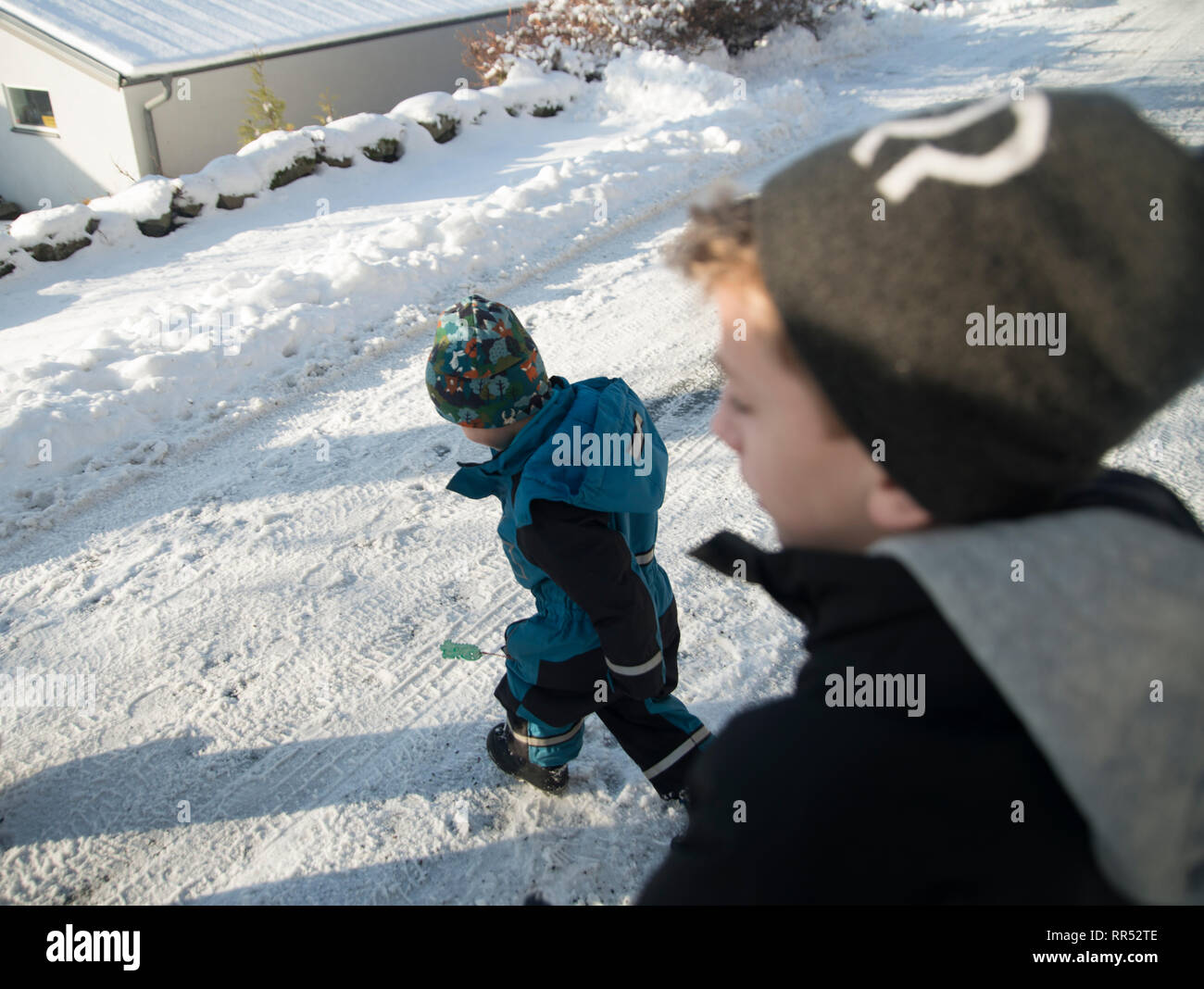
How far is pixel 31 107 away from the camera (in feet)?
48.8

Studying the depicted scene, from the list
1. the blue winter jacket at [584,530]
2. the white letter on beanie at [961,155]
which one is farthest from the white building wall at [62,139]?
the white letter on beanie at [961,155]

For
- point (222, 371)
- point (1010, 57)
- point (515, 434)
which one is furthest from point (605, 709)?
point (1010, 57)

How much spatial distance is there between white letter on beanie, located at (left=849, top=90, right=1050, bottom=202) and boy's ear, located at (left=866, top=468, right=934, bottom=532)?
0.85 feet

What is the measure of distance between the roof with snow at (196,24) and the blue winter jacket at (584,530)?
1409 centimetres

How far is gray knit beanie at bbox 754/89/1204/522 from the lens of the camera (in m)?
0.62

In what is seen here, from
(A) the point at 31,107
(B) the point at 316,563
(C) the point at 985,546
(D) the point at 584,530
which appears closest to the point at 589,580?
(D) the point at 584,530

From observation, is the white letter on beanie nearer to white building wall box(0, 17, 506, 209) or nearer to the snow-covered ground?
the snow-covered ground

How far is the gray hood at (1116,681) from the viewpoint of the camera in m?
0.63

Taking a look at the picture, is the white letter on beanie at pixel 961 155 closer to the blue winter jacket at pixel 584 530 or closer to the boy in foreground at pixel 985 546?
the boy in foreground at pixel 985 546

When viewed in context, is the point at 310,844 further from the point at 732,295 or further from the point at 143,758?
the point at 732,295

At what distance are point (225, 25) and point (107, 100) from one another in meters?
2.92

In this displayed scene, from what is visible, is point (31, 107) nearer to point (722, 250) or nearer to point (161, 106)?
point (161, 106)

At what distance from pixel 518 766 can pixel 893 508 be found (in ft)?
6.46

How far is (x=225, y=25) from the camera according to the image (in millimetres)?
14445
